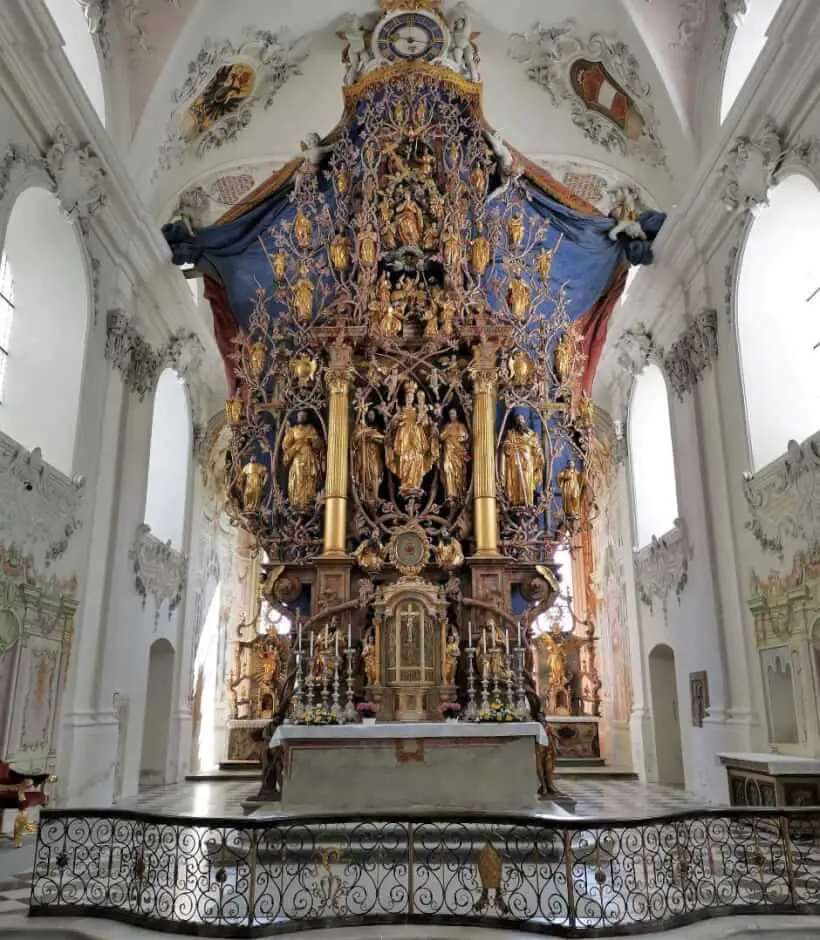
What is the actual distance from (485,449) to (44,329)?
17.9 ft

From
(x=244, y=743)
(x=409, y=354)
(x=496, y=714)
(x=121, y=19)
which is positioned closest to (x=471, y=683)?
(x=496, y=714)

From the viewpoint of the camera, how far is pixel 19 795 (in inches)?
286

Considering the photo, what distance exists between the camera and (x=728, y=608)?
1092 cm

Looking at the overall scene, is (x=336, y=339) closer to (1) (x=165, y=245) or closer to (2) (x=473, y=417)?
(2) (x=473, y=417)

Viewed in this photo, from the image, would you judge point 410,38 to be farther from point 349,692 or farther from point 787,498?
point 349,692

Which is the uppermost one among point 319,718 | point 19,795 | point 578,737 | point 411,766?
point 319,718

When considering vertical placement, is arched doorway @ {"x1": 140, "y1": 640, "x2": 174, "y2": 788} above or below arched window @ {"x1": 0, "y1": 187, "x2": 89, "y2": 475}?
below

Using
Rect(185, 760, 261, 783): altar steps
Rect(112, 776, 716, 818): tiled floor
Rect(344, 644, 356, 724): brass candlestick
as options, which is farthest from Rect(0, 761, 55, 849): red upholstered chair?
Rect(185, 760, 261, 783): altar steps

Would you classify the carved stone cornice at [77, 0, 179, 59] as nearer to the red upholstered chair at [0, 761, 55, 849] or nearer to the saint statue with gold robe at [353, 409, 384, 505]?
the saint statue with gold robe at [353, 409, 384, 505]

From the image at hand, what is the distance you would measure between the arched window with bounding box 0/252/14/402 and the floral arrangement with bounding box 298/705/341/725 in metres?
4.81

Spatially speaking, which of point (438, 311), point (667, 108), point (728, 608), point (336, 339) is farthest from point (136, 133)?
point (728, 608)

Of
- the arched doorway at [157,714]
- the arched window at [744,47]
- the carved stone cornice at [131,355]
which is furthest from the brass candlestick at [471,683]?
the arched window at [744,47]

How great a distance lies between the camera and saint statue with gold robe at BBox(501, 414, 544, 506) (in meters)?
10.5

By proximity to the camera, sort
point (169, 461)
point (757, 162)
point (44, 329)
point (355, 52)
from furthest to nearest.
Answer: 1. point (169, 461)
2. point (355, 52)
3. point (44, 329)
4. point (757, 162)
